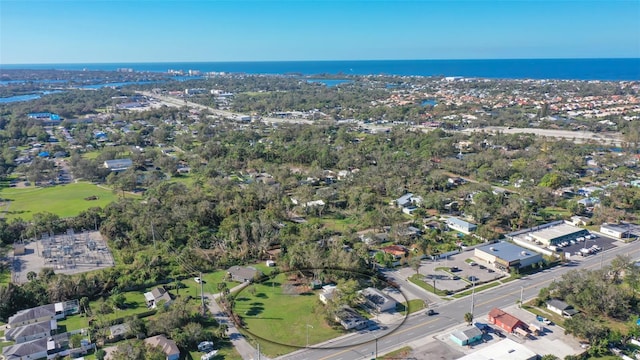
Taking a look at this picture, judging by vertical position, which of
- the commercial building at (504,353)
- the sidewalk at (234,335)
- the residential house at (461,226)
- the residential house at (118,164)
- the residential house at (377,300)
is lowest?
the sidewalk at (234,335)

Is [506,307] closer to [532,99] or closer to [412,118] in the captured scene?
[412,118]

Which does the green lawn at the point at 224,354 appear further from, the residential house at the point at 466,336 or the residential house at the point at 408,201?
the residential house at the point at 408,201

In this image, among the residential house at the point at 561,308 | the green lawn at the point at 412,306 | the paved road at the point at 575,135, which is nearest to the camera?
the residential house at the point at 561,308

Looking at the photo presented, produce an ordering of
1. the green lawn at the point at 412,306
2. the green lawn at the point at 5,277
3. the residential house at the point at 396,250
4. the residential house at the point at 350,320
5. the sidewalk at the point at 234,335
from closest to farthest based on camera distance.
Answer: the sidewalk at the point at 234,335, the residential house at the point at 350,320, the green lawn at the point at 412,306, the green lawn at the point at 5,277, the residential house at the point at 396,250

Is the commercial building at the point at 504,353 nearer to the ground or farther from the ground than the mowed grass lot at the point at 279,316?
farther from the ground

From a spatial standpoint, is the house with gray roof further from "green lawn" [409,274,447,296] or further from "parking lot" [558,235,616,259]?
"parking lot" [558,235,616,259]

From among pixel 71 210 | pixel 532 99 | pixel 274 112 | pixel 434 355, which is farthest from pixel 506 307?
pixel 532 99

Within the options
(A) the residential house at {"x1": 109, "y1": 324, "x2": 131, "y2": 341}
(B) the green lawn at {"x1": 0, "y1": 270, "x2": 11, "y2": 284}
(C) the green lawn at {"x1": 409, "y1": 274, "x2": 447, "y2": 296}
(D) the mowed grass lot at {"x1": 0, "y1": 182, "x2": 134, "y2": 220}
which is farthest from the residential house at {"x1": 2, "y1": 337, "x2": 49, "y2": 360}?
(D) the mowed grass lot at {"x1": 0, "y1": 182, "x2": 134, "y2": 220}

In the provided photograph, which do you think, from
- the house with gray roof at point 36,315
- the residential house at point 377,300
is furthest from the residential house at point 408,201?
the house with gray roof at point 36,315

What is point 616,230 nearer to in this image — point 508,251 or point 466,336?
point 508,251
